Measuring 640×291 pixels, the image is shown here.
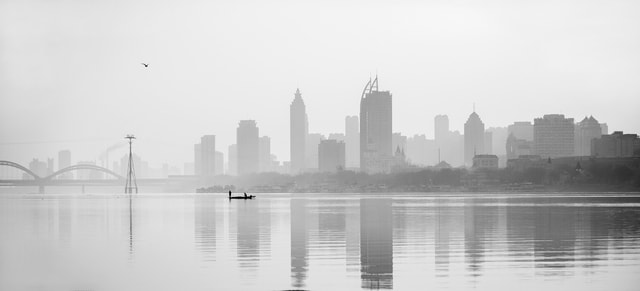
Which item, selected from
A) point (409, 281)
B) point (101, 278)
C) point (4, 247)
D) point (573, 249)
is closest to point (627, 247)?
point (573, 249)

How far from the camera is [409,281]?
2550 cm

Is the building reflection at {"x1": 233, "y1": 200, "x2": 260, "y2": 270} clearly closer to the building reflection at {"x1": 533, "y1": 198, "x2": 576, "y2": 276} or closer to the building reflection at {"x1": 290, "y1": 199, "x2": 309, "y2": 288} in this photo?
the building reflection at {"x1": 290, "y1": 199, "x2": 309, "y2": 288}

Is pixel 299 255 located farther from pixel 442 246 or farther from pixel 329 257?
pixel 442 246

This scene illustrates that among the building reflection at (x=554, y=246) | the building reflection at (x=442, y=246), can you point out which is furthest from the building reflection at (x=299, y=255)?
the building reflection at (x=554, y=246)

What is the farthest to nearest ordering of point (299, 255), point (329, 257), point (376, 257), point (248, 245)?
point (248, 245), point (299, 255), point (376, 257), point (329, 257)

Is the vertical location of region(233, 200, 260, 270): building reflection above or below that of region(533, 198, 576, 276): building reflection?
below

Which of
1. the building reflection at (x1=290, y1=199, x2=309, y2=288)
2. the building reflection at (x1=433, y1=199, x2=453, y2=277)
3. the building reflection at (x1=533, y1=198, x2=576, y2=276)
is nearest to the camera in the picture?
the building reflection at (x1=290, y1=199, x2=309, y2=288)

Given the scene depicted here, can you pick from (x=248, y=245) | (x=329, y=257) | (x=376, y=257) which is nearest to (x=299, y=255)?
(x=329, y=257)

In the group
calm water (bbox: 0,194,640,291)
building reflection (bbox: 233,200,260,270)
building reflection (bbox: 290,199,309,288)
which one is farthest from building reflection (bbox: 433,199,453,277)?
building reflection (bbox: 233,200,260,270)

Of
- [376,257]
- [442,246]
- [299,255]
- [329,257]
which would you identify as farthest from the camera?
[442,246]

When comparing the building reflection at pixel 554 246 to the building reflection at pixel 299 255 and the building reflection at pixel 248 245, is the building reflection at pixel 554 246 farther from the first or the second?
the building reflection at pixel 248 245

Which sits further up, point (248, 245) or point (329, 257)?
point (329, 257)

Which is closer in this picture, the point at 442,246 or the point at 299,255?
the point at 299,255

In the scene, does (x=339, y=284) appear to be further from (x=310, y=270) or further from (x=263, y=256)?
(x=263, y=256)
